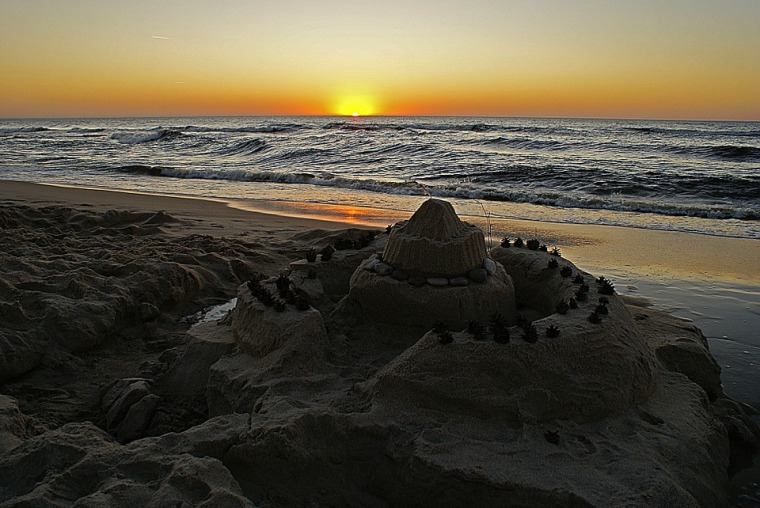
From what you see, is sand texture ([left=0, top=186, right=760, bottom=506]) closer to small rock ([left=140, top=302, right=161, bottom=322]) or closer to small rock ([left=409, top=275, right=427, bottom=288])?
small rock ([left=140, top=302, right=161, bottom=322])

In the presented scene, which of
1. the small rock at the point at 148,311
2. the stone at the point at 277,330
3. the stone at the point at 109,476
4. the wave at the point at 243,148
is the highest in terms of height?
the wave at the point at 243,148

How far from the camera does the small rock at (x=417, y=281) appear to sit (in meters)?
6.09

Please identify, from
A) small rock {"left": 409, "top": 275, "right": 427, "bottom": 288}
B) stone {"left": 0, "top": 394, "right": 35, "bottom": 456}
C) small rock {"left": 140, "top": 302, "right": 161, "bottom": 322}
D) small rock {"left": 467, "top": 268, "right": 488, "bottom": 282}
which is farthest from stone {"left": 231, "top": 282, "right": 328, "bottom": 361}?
small rock {"left": 140, "top": 302, "right": 161, "bottom": 322}

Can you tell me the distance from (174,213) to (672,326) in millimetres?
12136

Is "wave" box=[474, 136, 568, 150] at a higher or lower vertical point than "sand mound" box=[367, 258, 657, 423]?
higher

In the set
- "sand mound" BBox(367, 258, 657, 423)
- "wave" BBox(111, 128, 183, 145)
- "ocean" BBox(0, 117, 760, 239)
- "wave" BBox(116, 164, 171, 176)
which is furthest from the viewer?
"wave" BBox(111, 128, 183, 145)

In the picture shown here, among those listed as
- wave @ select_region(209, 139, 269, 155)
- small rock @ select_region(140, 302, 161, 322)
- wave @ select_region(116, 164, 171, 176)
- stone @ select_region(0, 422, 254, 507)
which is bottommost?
small rock @ select_region(140, 302, 161, 322)

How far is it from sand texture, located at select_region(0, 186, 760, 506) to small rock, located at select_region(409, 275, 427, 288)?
150 mm

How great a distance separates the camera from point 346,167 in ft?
91.4

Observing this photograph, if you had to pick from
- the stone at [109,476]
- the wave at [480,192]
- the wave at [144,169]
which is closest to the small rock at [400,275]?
the stone at [109,476]

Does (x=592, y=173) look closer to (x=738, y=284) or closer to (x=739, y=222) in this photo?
(x=739, y=222)

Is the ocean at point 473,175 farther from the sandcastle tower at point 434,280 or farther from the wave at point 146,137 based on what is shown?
the sandcastle tower at point 434,280

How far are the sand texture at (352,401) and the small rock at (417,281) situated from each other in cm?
15

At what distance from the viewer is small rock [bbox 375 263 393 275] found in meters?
6.30
